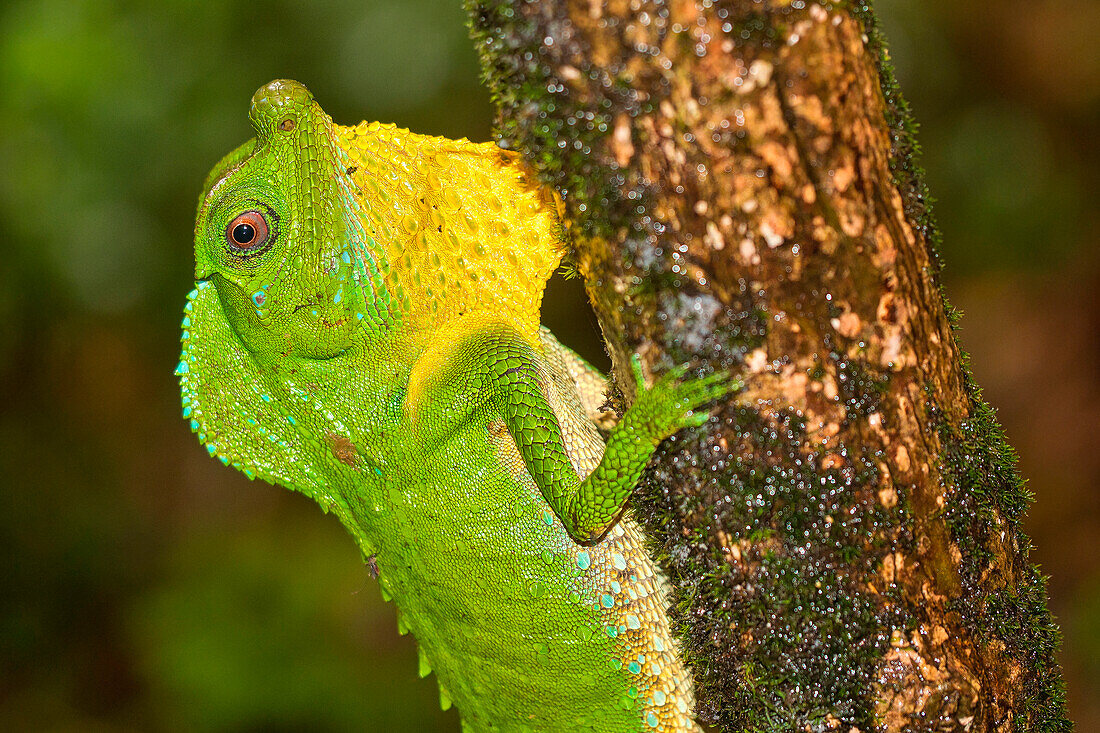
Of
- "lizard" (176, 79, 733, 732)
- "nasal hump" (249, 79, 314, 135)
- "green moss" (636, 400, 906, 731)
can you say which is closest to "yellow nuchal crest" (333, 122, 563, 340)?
"lizard" (176, 79, 733, 732)

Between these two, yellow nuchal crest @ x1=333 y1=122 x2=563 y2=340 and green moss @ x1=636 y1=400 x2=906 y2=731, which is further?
yellow nuchal crest @ x1=333 y1=122 x2=563 y2=340

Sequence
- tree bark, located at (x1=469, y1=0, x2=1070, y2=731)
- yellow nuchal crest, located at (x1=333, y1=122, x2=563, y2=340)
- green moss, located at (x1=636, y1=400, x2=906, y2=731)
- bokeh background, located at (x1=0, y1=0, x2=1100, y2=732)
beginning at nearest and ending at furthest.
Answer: tree bark, located at (x1=469, y1=0, x2=1070, y2=731), green moss, located at (x1=636, y1=400, x2=906, y2=731), yellow nuchal crest, located at (x1=333, y1=122, x2=563, y2=340), bokeh background, located at (x1=0, y1=0, x2=1100, y2=732)

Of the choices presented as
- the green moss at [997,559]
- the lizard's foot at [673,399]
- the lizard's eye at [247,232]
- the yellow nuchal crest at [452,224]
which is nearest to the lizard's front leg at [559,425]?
the lizard's foot at [673,399]

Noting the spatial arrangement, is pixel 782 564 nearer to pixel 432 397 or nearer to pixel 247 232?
pixel 432 397

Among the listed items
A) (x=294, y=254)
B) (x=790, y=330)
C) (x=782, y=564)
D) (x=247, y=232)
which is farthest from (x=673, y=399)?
(x=247, y=232)

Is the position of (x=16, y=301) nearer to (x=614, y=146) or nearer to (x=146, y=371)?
(x=146, y=371)


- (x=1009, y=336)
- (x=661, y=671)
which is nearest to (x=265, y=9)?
(x=661, y=671)

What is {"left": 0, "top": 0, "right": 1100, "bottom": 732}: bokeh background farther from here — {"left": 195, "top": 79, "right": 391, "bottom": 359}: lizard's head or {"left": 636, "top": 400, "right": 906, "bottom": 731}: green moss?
{"left": 636, "top": 400, "right": 906, "bottom": 731}: green moss
